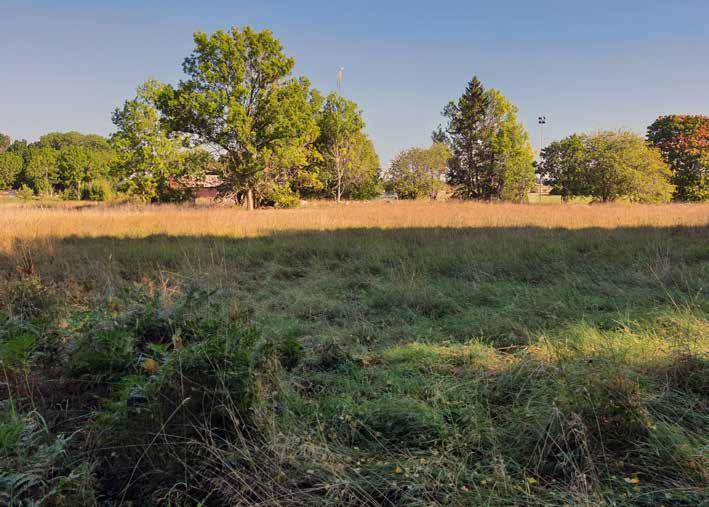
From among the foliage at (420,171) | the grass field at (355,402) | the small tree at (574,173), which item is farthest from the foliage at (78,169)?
the grass field at (355,402)

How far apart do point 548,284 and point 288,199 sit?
890 inches

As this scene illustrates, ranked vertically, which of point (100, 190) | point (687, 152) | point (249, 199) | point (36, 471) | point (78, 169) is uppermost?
point (78, 169)

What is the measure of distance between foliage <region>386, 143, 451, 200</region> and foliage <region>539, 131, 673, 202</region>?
37.1ft

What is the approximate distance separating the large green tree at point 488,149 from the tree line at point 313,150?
0.29 feet

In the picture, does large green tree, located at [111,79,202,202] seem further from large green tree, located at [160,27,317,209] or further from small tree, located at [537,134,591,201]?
small tree, located at [537,134,591,201]

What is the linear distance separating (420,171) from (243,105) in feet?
66.0

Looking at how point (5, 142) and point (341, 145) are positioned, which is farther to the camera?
point (5, 142)

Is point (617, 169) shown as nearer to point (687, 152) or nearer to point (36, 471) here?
point (687, 152)

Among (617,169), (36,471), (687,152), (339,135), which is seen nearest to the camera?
(36,471)

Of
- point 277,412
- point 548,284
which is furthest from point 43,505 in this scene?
point 548,284

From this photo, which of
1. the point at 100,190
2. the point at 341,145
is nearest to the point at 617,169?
the point at 341,145

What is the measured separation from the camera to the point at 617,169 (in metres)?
29.1

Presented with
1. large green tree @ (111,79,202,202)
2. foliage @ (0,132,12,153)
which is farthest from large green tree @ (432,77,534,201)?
foliage @ (0,132,12,153)

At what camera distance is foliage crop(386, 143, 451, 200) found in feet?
129
